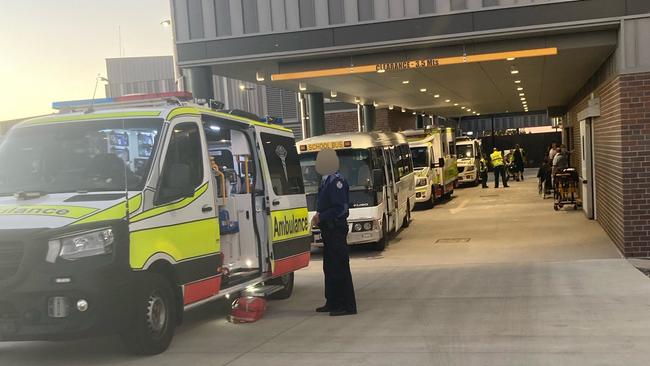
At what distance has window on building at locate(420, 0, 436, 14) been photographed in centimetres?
1275

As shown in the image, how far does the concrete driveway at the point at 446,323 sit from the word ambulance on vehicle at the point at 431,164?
33.7 ft

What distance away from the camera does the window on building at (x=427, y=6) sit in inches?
502

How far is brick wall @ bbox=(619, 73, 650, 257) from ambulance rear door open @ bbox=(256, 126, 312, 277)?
18.8ft

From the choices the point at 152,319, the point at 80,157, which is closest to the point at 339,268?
the point at 152,319

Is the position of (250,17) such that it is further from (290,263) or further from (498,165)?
(498,165)

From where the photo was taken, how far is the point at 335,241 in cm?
799

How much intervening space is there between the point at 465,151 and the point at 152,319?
30.5 m

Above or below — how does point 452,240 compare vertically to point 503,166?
below

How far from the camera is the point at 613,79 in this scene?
12.4m

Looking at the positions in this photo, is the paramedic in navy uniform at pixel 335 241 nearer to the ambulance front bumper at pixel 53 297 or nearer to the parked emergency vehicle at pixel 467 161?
the ambulance front bumper at pixel 53 297

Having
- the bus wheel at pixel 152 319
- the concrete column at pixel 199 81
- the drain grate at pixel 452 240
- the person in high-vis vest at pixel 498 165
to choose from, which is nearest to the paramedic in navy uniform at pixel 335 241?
the bus wheel at pixel 152 319

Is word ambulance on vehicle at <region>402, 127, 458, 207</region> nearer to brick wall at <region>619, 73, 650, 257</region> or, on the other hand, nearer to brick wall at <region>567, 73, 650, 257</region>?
brick wall at <region>567, 73, 650, 257</region>

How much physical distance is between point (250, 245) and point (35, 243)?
10.7 feet

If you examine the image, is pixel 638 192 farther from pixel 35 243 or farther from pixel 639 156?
pixel 35 243
